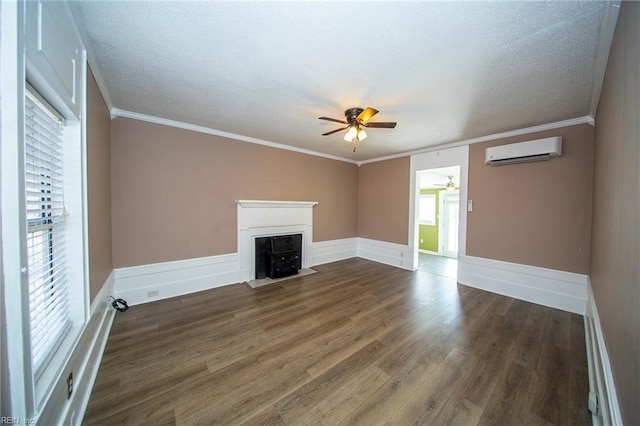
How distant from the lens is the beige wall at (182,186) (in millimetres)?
2811

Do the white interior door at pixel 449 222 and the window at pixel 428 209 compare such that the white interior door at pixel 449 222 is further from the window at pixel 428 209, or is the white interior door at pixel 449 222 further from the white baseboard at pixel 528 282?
the white baseboard at pixel 528 282

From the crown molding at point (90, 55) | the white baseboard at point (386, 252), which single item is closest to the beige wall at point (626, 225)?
the crown molding at point (90, 55)

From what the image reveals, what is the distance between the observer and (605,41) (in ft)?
4.83

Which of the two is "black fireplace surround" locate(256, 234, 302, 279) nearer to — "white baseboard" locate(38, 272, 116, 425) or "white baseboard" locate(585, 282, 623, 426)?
"white baseboard" locate(38, 272, 116, 425)

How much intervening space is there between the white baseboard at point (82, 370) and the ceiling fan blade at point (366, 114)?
2813mm

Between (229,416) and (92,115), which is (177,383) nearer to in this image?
(229,416)

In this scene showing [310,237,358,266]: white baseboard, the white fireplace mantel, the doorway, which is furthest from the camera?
the doorway

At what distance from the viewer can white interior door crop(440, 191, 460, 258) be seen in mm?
6770

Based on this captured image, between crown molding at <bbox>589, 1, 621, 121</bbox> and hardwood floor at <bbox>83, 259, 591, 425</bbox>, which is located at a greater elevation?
crown molding at <bbox>589, 1, 621, 121</bbox>

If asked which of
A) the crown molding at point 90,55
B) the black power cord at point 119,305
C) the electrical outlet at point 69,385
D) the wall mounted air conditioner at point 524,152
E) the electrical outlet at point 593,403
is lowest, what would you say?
the electrical outlet at point 593,403

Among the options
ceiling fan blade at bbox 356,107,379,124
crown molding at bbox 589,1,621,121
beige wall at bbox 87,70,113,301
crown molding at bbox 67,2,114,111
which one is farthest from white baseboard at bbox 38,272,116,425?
crown molding at bbox 589,1,621,121

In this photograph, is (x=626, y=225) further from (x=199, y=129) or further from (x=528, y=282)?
(x=199, y=129)

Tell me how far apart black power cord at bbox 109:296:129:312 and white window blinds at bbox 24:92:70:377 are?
1.39 meters

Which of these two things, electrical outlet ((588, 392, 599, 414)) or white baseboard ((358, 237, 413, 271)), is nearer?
electrical outlet ((588, 392, 599, 414))
